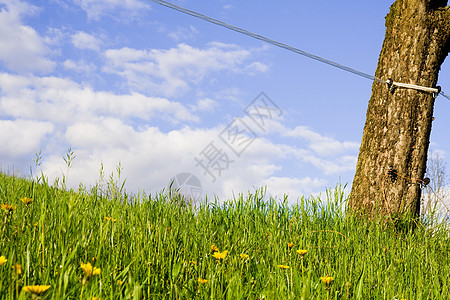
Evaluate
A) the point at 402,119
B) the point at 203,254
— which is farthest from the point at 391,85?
the point at 203,254

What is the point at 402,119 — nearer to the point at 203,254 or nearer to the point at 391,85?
the point at 391,85

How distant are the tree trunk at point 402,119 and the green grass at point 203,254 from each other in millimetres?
379

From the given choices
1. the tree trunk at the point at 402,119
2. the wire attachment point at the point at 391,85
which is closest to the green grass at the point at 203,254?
the tree trunk at the point at 402,119

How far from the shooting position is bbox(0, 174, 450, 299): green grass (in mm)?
1933

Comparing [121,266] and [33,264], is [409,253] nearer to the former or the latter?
[121,266]

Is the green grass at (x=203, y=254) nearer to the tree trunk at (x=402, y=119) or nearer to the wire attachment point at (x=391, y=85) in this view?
the tree trunk at (x=402, y=119)

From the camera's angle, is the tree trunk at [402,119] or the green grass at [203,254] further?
the tree trunk at [402,119]

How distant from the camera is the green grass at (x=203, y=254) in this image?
193 cm

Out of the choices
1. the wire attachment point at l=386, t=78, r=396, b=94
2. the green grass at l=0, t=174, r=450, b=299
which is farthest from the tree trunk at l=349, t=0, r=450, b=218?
the green grass at l=0, t=174, r=450, b=299

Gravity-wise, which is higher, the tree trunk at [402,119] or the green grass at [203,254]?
the tree trunk at [402,119]

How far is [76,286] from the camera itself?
5.77 feet

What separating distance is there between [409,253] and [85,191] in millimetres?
3242

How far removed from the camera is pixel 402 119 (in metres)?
4.41

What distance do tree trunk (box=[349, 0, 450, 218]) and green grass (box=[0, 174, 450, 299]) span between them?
0.38 meters
